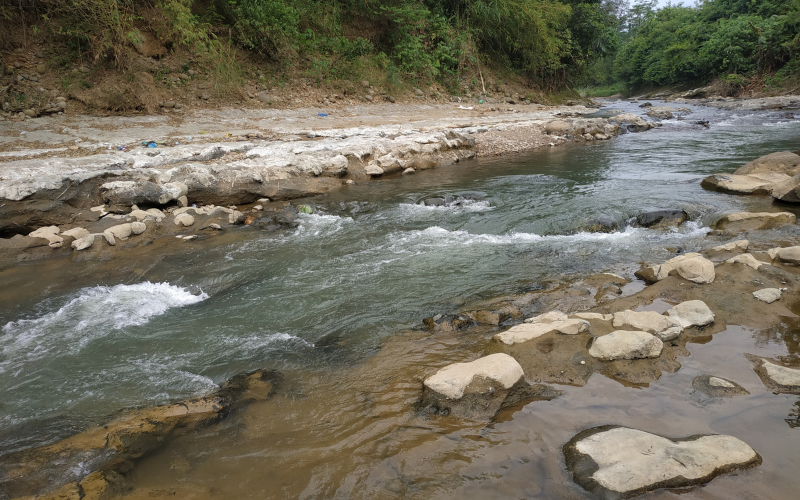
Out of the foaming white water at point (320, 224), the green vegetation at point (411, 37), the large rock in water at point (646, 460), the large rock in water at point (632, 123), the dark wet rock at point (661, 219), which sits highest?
the green vegetation at point (411, 37)

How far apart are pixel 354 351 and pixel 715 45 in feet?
121

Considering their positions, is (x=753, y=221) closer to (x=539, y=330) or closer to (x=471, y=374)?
(x=539, y=330)

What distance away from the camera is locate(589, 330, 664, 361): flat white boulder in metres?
3.16

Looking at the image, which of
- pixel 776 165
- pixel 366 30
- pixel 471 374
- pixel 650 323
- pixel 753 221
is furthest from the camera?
pixel 366 30

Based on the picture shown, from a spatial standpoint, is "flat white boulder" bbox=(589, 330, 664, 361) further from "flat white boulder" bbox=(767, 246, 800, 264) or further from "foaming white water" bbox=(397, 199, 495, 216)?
"foaming white water" bbox=(397, 199, 495, 216)

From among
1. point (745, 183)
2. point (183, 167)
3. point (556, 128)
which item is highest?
point (183, 167)

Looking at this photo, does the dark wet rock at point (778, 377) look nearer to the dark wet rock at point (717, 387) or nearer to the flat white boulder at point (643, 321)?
the dark wet rock at point (717, 387)

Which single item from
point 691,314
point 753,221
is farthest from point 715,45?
point 691,314

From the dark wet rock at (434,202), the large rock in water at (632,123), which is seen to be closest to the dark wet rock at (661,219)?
the dark wet rock at (434,202)

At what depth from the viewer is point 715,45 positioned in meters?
30.1

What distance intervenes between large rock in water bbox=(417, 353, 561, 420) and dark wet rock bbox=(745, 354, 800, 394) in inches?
51.7

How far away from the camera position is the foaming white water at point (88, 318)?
12.5 ft

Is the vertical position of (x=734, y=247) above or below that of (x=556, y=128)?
below

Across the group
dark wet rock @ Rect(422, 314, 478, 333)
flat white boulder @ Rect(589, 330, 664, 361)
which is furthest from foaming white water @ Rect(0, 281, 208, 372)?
flat white boulder @ Rect(589, 330, 664, 361)
